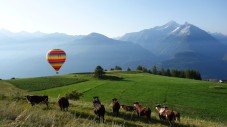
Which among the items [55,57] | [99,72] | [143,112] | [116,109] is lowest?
[143,112]

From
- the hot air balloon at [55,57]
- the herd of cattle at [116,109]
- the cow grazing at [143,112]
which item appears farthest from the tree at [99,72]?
the cow grazing at [143,112]

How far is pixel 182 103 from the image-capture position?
6425 cm

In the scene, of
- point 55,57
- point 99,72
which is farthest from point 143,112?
point 99,72

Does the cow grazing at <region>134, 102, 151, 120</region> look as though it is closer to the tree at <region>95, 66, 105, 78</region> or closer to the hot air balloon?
the hot air balloon

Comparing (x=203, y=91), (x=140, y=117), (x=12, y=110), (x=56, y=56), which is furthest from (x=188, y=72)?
(x=12, y=110)

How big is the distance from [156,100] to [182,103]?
5291 millimetres

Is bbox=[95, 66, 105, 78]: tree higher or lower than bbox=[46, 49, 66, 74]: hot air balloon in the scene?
lower

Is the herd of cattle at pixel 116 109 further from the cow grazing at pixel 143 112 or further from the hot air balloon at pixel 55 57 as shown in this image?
the hot air balloon at pixel 55 57

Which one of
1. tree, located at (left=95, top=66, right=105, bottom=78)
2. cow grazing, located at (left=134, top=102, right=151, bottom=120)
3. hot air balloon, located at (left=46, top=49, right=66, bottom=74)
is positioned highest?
hot air balloon, located at (left=46, top=49, right=66, bottom=74)

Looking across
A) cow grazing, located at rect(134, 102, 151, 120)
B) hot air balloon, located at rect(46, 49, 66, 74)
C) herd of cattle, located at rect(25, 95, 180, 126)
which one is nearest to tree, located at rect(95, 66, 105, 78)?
hot air balloon, located at rect(46, 49, 66, 74)

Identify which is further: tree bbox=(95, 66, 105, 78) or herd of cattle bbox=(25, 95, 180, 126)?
tree bbox=(95, 66, 105, 78)

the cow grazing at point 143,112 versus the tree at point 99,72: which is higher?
the tree at point 99,72

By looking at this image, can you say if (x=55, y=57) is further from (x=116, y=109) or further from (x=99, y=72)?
(x=99, y=72)

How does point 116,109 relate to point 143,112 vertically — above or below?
above
